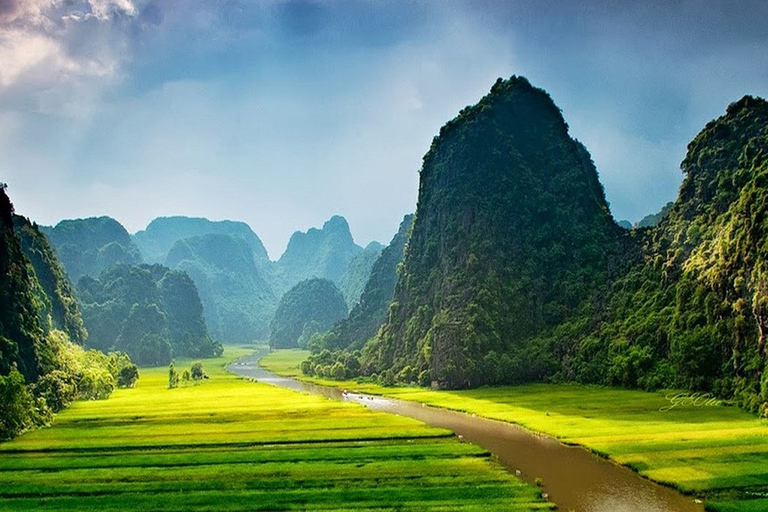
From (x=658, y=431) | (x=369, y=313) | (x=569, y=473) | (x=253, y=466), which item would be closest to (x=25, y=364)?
(x=253, y=466)

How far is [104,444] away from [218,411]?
785 inches

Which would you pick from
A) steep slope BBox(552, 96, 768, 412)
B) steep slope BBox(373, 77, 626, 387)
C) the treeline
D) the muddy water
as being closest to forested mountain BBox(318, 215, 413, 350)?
the treeline

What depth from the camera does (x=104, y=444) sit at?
4631 centimetres

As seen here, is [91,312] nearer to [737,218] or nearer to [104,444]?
[104,444]

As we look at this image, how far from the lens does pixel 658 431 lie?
45.7m

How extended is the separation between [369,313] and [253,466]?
461 ft

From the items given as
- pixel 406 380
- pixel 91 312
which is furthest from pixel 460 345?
pixel 91 312

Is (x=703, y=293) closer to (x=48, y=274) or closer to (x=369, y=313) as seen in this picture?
(x=369, y=313)

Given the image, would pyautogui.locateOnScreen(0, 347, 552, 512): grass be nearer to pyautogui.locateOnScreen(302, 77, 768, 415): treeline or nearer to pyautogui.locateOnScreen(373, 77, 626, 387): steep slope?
pyautogui.locateOnScreen(302, 77, 768, 415): treeline

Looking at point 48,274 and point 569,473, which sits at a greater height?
point 48,274

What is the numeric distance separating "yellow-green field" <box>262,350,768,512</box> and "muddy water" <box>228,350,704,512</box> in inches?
44.4

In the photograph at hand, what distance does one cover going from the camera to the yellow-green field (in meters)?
31.8

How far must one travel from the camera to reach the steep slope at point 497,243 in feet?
325

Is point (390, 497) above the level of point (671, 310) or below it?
below
